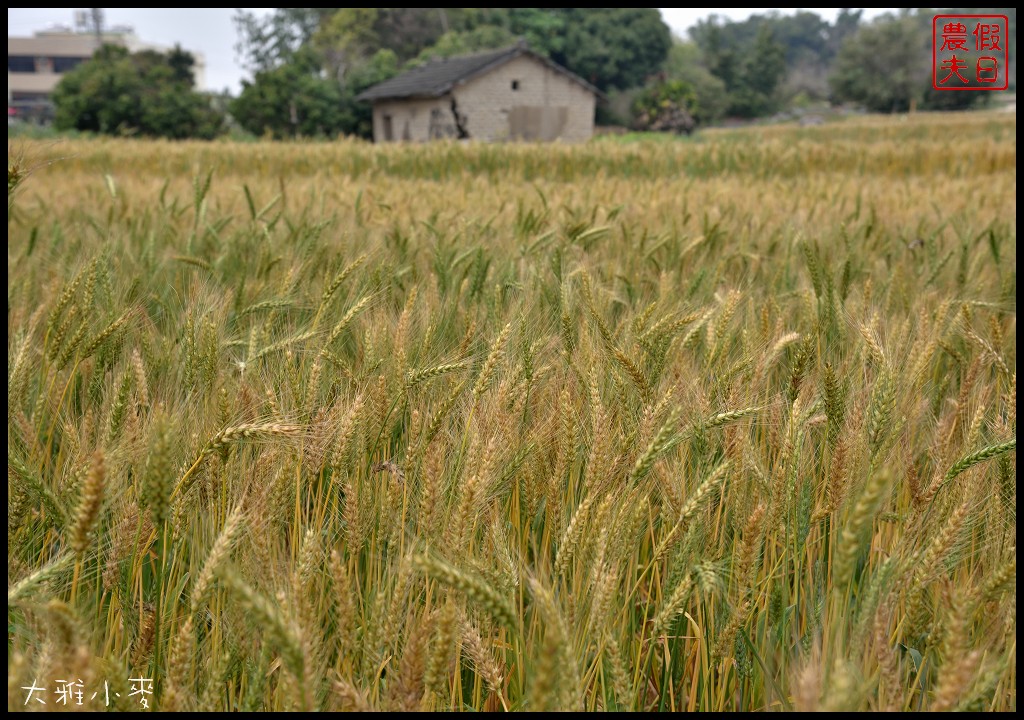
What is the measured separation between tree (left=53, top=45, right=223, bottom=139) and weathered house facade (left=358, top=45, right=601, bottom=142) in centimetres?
615

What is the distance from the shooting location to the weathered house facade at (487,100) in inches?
1100

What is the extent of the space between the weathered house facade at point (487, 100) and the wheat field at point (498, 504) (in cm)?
2593

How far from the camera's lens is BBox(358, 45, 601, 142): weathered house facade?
27.9m

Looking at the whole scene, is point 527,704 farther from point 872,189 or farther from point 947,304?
point 872,189

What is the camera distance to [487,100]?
94.9 feet

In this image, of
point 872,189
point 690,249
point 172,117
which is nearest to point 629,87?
point 172,117

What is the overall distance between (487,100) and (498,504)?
2944 cm

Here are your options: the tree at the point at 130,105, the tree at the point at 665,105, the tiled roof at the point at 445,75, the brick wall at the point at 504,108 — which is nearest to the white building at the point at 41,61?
the tree at the point at 130,105

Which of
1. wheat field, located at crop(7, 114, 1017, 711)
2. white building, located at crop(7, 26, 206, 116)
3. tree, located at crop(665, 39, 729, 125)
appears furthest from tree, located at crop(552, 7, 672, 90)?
white building, located at crop(7, 26, 206, 116)

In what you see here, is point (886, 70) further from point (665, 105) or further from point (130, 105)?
point (130, 105)

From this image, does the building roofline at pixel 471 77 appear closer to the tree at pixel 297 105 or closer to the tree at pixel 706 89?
the tree at pixel 297 105

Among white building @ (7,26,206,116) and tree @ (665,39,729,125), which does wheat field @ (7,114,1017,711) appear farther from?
white building @ (7,26,206,116)

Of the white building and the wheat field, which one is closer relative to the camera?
the wheat field

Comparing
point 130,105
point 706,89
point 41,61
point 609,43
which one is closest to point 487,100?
point 130,105
